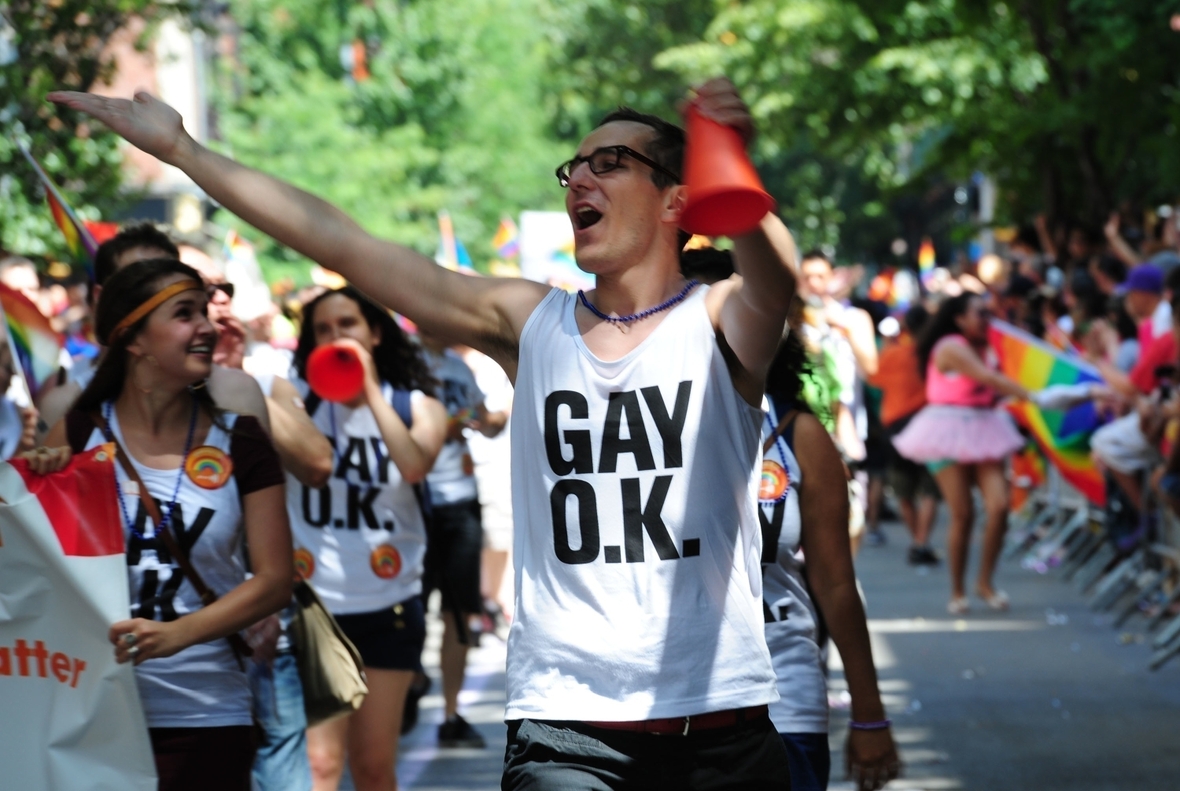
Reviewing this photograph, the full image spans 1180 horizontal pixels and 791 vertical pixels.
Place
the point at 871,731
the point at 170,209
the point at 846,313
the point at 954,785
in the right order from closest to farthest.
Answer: the point at 871,731 < the point at 954,785 < the point at 846,313 < the point at 170,209

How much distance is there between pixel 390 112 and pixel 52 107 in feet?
83.7

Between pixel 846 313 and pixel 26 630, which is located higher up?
pixel 846 313

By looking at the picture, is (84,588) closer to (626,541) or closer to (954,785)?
(626,541)

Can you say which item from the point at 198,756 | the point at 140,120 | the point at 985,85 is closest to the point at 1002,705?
the point at 198,756

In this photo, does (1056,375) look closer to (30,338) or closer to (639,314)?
(30,338)

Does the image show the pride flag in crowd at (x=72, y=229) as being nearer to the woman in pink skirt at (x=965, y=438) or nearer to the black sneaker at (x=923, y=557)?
the woman in pink skirt at (x=965, y=438)

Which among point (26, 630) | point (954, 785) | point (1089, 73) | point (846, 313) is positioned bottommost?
point (954, 785)

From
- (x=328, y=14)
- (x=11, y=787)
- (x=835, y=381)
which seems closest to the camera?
(x=11, y=787)

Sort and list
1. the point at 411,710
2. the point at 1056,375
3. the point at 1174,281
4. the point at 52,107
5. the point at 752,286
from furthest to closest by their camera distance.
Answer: the point at 1056,375 → the point at 52,107 → the point at 1174,281 → the point at 411,710 → the point at 752,286

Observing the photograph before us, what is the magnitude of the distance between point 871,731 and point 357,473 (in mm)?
2685

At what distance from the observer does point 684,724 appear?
10.9 ft

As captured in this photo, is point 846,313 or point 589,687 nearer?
point 589,687

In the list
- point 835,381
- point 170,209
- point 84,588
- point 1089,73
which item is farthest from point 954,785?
point 170,209

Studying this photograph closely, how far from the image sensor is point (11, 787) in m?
3.93
